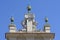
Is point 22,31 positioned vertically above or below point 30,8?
below

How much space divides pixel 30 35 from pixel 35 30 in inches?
39.7

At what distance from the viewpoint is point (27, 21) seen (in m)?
25.2

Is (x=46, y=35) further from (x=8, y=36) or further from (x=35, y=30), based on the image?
(x=8, y=36)

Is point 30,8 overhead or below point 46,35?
overhead

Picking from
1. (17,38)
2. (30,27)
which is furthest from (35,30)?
(17,38)

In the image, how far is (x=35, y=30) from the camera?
24.8m

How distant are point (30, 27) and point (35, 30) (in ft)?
2.19

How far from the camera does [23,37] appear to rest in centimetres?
2417

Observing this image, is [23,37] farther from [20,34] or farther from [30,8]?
[30,8]

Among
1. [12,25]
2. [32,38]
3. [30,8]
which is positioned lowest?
[32,38]

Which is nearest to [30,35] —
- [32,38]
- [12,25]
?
[32,38]

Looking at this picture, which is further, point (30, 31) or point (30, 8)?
point (30, 8)

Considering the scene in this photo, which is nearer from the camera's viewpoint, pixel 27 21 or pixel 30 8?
pixel 27 21

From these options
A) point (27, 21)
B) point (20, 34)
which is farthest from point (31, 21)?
point (20, 34)
